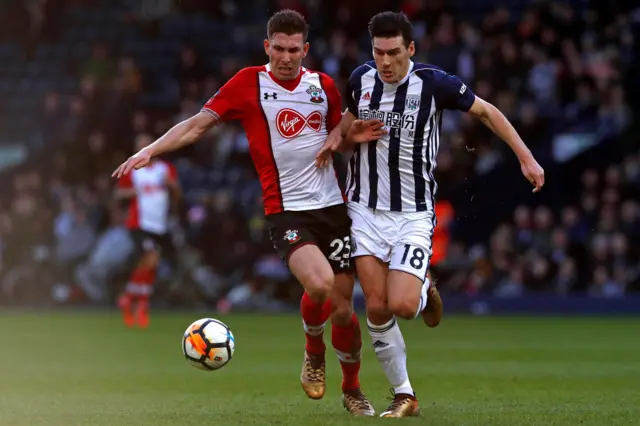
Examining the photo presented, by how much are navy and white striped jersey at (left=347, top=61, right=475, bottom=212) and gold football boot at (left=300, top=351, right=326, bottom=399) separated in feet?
3.38

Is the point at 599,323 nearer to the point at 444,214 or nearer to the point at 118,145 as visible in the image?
the point at 444,214

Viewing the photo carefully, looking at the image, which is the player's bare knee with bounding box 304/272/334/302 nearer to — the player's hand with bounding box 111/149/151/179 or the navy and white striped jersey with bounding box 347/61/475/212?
the navy and white striped jersey with bounding box 347/61/475/212

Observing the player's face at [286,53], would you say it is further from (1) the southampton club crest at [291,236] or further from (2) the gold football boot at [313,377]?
(2) the gold football boot at [313,377]


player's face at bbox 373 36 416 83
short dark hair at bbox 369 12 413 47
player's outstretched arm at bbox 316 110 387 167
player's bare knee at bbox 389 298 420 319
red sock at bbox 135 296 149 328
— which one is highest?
short dark hair at bbox 369 12 413 47

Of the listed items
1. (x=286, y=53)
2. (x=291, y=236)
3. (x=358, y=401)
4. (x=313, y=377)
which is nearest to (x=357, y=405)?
(x=358, y=401)

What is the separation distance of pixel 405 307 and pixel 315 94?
1518mm

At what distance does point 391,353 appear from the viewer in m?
7.12

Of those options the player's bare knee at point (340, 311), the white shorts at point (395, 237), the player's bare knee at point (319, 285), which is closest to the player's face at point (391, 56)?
the white shorts at point (395, 237)

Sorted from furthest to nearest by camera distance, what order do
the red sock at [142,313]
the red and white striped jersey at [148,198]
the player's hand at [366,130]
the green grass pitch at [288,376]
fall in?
the red and white striped jersey at [148,198], the red sock at [142,313], the player's hand at [366,130], the green grass pitch at [288,376]

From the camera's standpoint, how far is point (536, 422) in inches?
259

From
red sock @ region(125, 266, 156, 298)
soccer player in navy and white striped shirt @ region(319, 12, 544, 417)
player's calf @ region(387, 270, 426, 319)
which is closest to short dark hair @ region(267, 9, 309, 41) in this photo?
soccer player in navy and white striped shirt @ region(319, 12, 544, 417)

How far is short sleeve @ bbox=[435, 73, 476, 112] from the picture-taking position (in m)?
7.21

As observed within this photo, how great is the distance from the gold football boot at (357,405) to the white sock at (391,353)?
0.67 feet

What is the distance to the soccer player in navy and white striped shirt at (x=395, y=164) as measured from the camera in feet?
23.2
